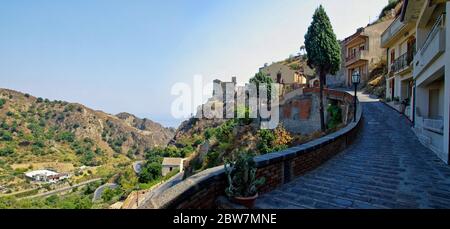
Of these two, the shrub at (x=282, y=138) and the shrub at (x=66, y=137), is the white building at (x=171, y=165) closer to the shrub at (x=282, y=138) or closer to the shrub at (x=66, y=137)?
the shrub at (x=282, y=138)

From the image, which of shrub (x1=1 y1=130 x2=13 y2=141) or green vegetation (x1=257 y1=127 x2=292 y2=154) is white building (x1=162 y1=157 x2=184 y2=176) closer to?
green vegetation (x1=257 y1=127 x2=292 y2=154)

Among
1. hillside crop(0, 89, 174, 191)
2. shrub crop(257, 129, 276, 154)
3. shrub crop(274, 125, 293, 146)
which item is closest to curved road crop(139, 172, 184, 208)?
shrub crop(257, 129, 276, 154)

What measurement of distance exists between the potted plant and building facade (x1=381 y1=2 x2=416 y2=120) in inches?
605

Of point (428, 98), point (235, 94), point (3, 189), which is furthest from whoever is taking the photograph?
point (3, 189)

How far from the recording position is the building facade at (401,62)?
16641 millimetres

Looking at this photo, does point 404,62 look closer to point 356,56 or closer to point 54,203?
point 356,56

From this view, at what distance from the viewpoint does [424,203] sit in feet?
14.1

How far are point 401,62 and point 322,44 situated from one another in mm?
5335

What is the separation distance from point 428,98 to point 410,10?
4.51 meters

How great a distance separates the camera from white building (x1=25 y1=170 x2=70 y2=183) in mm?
73500

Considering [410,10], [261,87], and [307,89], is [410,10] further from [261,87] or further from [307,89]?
[261,87]

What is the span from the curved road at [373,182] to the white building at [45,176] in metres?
85.4

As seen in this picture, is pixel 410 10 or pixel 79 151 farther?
pixel 79 151
